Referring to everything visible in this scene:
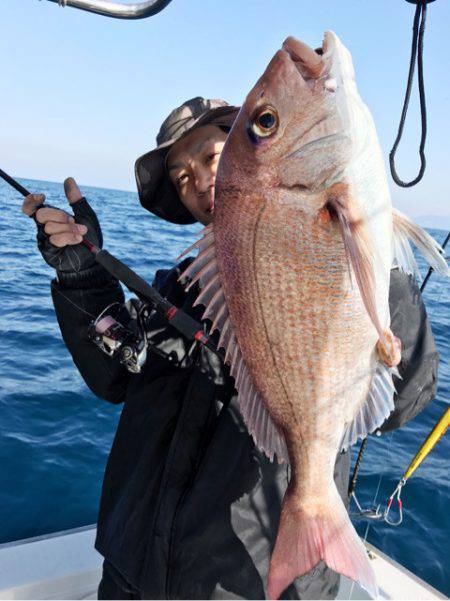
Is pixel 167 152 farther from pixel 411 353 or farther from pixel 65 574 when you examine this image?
pixel 65 574

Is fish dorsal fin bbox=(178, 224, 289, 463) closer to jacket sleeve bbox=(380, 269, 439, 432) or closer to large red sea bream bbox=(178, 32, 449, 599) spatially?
large red sea bream bbox=(178, 32, 449, 599)

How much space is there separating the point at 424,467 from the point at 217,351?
381 cm

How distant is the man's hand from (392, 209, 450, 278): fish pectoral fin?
1.35 meters

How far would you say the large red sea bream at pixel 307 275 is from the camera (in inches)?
49.5

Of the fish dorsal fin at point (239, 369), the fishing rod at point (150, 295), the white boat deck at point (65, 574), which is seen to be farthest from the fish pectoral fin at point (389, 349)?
the white boat deck at point (65, 574)

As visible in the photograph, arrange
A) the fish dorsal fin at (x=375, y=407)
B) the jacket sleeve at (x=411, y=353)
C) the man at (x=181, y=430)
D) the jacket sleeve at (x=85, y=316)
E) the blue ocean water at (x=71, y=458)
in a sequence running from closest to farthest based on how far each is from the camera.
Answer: the fish dorsal fin at (x=375, y=407) < the jacket sleeve at (x=411, y=353) < the man at (x=181, y=430) < the jacket sleeve at (x=85, y=316) < the blue ocean water at (x=71, y=458)

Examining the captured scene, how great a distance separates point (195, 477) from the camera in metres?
1.79

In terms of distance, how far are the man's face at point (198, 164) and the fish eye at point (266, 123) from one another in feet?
2.23

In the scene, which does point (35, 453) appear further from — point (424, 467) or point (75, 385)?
point (424, 467)

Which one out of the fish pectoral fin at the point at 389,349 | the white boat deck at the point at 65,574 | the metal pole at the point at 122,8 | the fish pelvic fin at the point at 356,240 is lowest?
the white boat deck at the point at 65,574

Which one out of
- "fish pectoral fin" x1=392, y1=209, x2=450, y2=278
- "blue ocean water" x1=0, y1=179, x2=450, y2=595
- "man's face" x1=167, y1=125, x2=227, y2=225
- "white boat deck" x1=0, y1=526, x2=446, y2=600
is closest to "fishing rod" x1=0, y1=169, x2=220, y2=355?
"man's face" x1=167, y1=125, x2=227, y2=225

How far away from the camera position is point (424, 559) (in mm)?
3766

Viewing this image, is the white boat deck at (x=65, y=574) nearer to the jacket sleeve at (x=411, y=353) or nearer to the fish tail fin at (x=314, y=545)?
the fish tail fin at (x=314, y=545)

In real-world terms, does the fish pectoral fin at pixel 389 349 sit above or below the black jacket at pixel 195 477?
above
